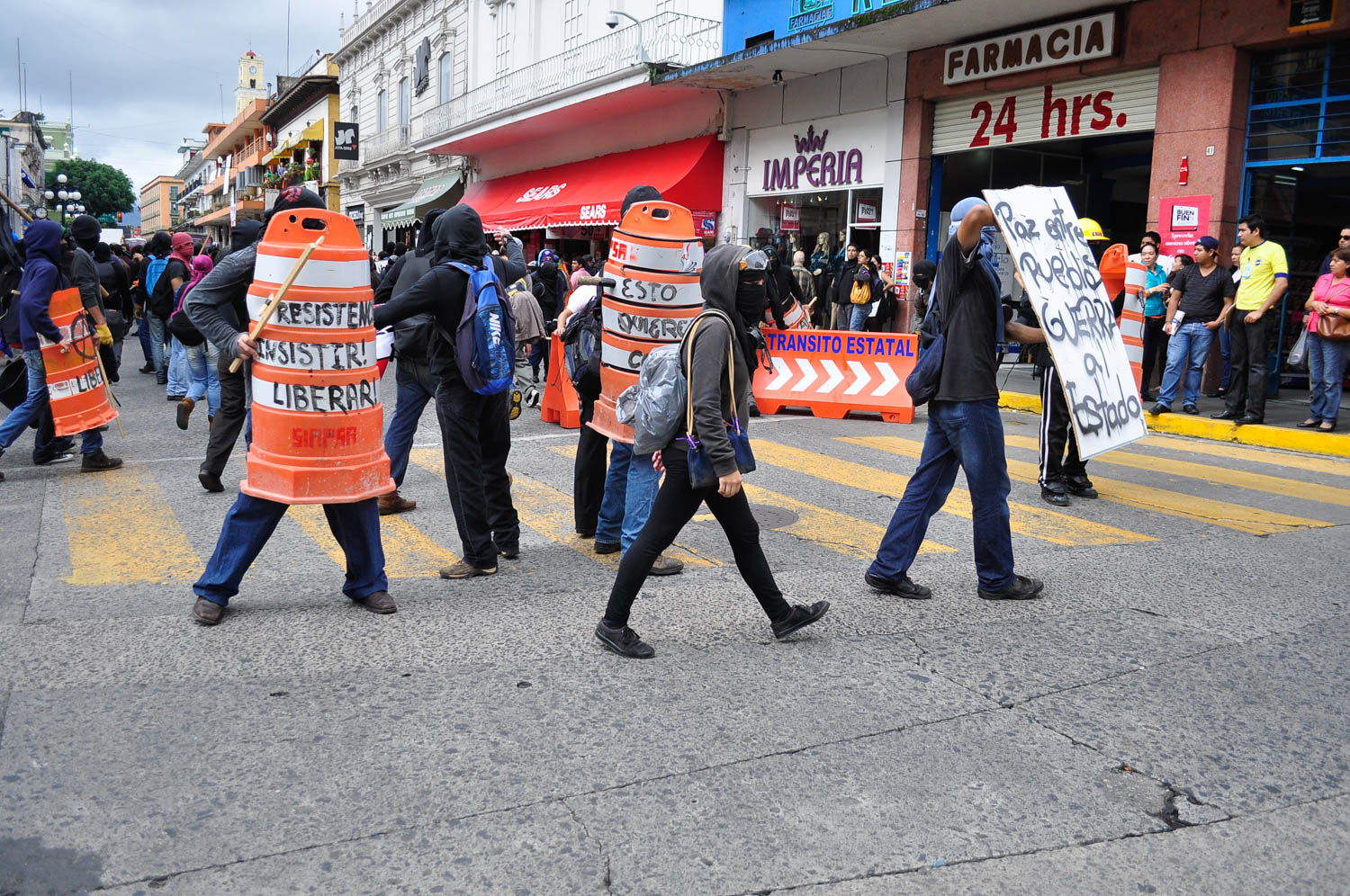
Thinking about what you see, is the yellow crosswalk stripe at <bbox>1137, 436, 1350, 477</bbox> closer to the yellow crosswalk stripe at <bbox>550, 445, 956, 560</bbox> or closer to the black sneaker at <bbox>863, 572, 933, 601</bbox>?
the yellow crosswalk stripe at <bbox>550, 445, 956, 560</bbox>

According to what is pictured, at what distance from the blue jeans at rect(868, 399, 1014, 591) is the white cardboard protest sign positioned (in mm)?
699

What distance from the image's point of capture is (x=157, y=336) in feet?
50.5

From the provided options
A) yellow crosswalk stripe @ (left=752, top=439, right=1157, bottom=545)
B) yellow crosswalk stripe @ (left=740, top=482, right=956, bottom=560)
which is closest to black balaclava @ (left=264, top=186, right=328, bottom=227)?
yellow crosswalk stripe @ (left=740, top=482, right=956, bottom=560)

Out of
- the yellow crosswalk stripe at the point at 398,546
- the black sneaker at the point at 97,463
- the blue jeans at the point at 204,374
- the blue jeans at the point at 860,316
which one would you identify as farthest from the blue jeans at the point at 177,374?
A: the blue jeans at the point at 860,316

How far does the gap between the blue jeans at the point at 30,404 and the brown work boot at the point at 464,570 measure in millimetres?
4202

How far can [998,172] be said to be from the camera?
1830 cm

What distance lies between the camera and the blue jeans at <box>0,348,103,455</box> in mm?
8023

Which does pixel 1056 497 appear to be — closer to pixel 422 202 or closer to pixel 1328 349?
pixel 1328 349

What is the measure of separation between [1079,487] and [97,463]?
7350 mm

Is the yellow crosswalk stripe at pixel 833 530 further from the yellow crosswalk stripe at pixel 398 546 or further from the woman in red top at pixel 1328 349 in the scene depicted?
the woman in red top at pixel 1328 349

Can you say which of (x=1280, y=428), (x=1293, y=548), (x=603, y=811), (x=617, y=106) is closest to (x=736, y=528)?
(x=603, y=811)

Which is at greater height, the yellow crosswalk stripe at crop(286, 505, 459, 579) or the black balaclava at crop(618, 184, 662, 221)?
the black balaclava at crop(618, 184, 662, 221)

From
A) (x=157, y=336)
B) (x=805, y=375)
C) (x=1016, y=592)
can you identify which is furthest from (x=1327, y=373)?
(x=157, y=336)

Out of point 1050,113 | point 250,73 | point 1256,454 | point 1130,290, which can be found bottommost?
point 1256,454
